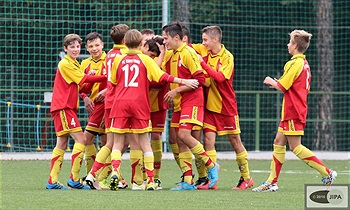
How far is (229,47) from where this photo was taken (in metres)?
22.1

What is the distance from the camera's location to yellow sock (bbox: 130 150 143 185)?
388 inches

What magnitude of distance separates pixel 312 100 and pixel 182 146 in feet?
42.6

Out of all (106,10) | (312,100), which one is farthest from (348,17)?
(106,10)

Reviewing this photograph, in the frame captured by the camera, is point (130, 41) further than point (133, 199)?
Yes

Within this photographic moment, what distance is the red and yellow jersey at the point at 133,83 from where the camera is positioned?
371 inches

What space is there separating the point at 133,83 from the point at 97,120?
1152 millimetres

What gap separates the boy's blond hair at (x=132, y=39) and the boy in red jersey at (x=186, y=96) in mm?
556

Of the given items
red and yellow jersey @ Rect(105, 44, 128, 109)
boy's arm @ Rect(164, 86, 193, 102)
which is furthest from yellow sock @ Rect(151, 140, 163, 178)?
red and yellow jersey @ Rect(105, 44, 128, 109)

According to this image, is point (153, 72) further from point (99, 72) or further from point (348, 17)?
point (348, 17)

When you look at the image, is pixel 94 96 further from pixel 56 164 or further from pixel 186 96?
pixel 186 96

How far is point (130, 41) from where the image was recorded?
9.43 m

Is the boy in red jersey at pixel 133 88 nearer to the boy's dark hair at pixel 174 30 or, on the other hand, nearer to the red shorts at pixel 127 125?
the red shorts at pixel 127 125

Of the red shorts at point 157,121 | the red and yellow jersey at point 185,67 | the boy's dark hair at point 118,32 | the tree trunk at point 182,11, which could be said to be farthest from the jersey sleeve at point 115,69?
the tree trunk at point 182,11

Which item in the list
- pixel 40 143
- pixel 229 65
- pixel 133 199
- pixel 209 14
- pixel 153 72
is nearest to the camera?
pixel 133 199
